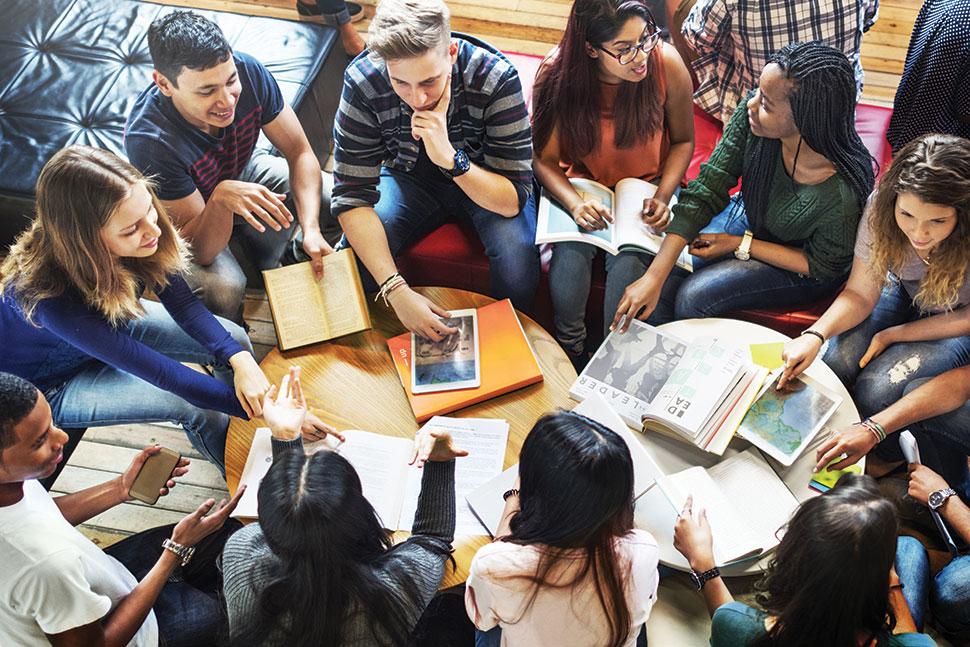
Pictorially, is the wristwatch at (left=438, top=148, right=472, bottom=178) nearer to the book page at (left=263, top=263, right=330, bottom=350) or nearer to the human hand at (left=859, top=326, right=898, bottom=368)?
the book page at (left=263, top=263, right=330, bottom=350)

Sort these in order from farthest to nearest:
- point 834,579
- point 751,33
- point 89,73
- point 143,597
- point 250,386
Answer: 1. point 89,73
2. point 751,33
3. point 250,386
4. point 143,597
5. point 834,579

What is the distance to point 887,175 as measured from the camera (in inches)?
77.6

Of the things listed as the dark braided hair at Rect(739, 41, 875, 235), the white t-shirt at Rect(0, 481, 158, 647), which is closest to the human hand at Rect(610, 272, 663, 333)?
the dark braided hair at Rect(739, 41, 875, 235)

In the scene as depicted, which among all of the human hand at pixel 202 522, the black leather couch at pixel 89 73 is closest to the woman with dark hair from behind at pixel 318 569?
the human hand at pixel 202 522

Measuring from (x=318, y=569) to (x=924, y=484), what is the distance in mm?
1526

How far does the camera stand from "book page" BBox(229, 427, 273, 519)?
1.85m

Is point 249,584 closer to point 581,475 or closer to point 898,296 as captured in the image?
point 581,475

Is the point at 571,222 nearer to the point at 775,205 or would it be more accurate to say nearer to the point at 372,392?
the point at 775,205

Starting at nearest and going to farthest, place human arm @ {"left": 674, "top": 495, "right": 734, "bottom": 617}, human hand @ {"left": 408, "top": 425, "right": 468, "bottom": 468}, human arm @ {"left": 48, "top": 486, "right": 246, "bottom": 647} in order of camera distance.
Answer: human arm @ {"left": 48, "top": 486, "right": 246, "bottom": 647}
human arm @ {"left": 674, "top": 495, "right": 734, "bottom": 617}
human hand @ {"left": 408, "top": 425, "right": 468, "bottom": 468}

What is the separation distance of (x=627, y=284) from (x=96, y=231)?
4.74ft

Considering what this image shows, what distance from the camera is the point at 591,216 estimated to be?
2344 millimetres

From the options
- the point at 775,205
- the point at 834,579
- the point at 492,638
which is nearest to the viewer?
the point at 834,579

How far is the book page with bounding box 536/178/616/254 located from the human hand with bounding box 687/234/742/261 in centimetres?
26

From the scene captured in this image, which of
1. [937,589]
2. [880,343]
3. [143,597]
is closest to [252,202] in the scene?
[143,597]
